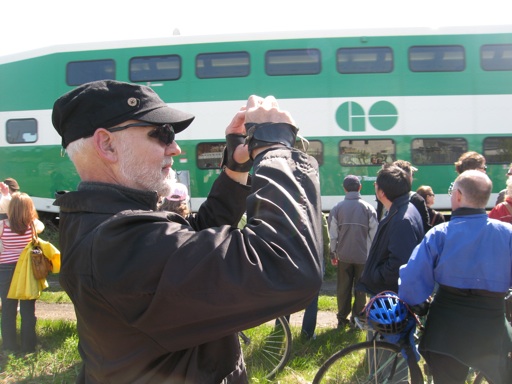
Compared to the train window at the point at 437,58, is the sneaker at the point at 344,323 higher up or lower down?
lower down

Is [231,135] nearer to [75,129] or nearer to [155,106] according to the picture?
[155,106]

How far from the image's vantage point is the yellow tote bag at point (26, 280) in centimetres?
471

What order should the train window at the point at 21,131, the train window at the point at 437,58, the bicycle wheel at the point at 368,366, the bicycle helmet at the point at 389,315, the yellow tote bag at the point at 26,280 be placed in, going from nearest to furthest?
Result: the bicycle helmet at the point at 389,315
the bicycle wheel at the point at 368,366
the yellow tote bag at the point at 26,280
the train window at the point at 437,58
the train window at the point at 21,131

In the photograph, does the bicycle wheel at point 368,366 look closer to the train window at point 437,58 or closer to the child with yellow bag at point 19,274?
the child with yellow bag at point 19,274

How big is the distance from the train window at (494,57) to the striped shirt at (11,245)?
29.6 feet

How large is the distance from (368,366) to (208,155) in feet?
21.9

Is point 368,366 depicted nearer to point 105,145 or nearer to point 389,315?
point 389,315

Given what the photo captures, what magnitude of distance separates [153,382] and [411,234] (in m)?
2.83

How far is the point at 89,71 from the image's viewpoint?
9.52 metres

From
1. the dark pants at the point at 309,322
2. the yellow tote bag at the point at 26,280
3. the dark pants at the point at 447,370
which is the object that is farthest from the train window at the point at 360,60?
the dark pants at the point at 447,370

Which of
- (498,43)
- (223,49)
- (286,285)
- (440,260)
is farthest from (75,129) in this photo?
(498,43)

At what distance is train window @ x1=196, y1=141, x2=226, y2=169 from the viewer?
9.38 meters

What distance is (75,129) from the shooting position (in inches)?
48.9

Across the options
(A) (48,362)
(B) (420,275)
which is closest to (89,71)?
(A) (48,362)
